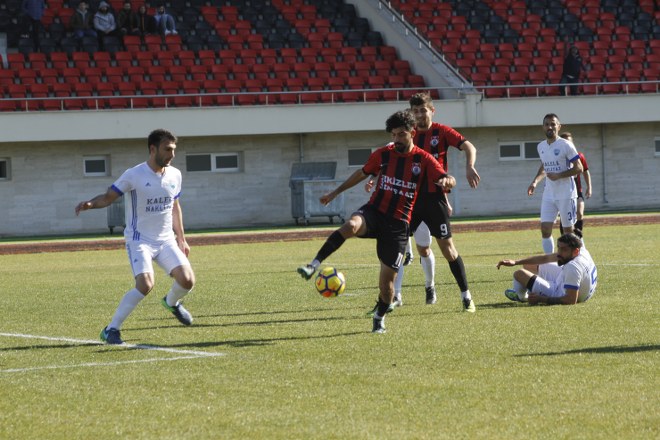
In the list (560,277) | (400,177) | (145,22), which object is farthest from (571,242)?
(145,22)

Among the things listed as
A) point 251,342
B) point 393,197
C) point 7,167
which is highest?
point 7,167

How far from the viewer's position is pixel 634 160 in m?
38.7

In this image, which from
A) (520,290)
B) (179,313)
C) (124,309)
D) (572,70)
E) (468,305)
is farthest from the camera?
(572,70)

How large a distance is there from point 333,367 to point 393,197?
2.44 m

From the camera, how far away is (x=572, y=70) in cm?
3694

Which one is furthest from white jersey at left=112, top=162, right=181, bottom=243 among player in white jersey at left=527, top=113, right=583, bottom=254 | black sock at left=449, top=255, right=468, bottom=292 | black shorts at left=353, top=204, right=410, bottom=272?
player in white jersey at left=527, top=113, right=583, bottom=254

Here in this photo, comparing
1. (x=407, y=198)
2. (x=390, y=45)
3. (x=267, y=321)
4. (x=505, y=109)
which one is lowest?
(x=267, y=321)

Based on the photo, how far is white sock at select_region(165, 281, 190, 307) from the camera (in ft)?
36.1

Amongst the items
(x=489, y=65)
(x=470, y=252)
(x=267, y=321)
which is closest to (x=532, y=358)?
(x=267, y=321)

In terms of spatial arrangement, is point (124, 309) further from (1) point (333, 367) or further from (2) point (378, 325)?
(1) point (333, 367)

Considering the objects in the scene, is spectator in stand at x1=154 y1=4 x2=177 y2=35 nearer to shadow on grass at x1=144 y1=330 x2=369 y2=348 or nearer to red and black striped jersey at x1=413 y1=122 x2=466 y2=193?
red and black striped jersey at x1=413 y1=122 x2=466 y2=193

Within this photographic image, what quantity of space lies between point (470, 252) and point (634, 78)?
62.0 ft

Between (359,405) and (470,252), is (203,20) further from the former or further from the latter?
(359,405)

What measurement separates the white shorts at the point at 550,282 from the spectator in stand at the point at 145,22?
2625cm
